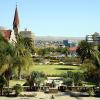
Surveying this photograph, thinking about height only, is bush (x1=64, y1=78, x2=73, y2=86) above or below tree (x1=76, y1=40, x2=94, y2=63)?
below

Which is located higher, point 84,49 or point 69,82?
point 84,49

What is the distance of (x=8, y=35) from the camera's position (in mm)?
73375

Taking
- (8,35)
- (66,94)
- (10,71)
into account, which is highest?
(8,35)

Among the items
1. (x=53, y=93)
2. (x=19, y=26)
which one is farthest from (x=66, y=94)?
(x=19, y=26)

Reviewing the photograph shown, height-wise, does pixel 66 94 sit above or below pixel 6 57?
below

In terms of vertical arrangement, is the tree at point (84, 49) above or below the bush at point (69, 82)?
above

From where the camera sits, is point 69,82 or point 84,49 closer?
point 69,82

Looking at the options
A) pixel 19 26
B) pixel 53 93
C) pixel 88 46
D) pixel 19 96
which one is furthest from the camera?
pixel 19 26

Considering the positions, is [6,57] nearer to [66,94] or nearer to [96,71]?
[66,94]

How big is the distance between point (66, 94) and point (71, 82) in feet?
11.0

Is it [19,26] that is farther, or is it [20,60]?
[19,26]

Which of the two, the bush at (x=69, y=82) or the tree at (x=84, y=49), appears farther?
the tree at (x=84, y=49)

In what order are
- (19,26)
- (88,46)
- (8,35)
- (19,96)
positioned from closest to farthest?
1. (19,96)
2. (8,35)
3. (88,46)
4. (19,26)

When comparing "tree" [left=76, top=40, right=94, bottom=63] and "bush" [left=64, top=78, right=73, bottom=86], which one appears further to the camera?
"tree" [left=76, top=40, right=94, bottom=63]
